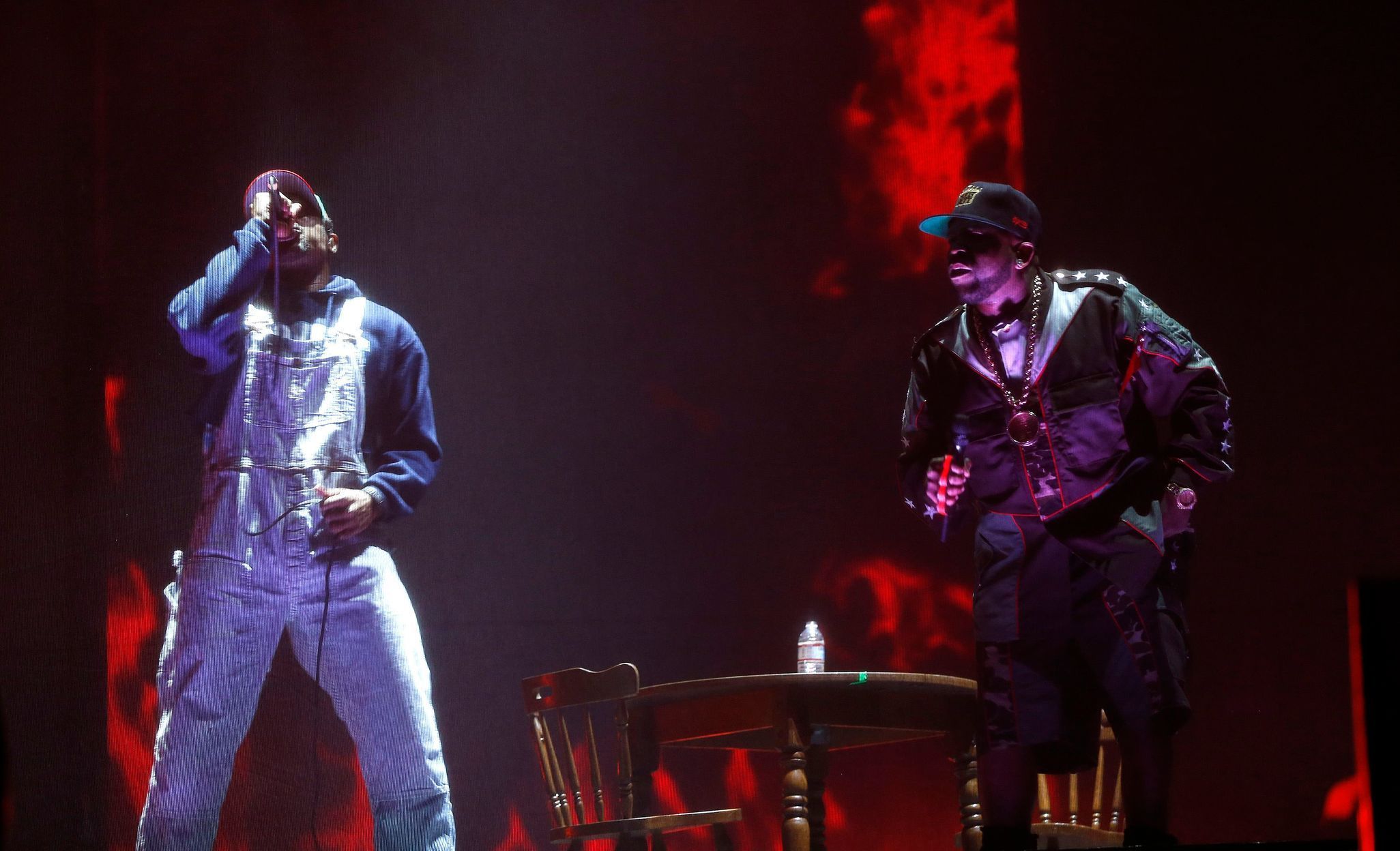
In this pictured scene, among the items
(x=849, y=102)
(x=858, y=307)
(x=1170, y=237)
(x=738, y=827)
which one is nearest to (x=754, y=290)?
(x=858, y=307)

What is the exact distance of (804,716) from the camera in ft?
10.3

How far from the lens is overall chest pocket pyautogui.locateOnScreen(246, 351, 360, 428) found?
3.50 metres

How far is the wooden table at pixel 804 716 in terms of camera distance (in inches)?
123

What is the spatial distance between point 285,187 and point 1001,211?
200 centimetres

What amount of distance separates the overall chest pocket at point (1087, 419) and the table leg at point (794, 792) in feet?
3.00

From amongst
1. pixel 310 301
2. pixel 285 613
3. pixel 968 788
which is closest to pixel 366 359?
pixel 310 301

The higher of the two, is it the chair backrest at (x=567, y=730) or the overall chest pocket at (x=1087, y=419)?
the overall chest pocket at (x=1087, y=419)

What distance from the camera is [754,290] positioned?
432 cm

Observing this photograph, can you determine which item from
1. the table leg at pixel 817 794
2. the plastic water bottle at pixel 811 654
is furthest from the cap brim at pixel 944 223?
the table leg at pixel 817 794

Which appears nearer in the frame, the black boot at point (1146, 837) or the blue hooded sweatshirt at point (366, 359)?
the black boot at point (1146, 837)

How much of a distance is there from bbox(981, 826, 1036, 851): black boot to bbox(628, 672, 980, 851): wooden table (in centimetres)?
44

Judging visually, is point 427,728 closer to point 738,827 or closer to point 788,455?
point 738,827

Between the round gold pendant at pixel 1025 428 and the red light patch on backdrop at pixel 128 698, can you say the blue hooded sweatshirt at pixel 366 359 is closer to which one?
the red light patch on backdrop at pixel 128 698

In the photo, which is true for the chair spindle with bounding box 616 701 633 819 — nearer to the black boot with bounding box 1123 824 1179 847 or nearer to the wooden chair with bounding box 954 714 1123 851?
the wooden chair with bounding box 954 714 1123 851
